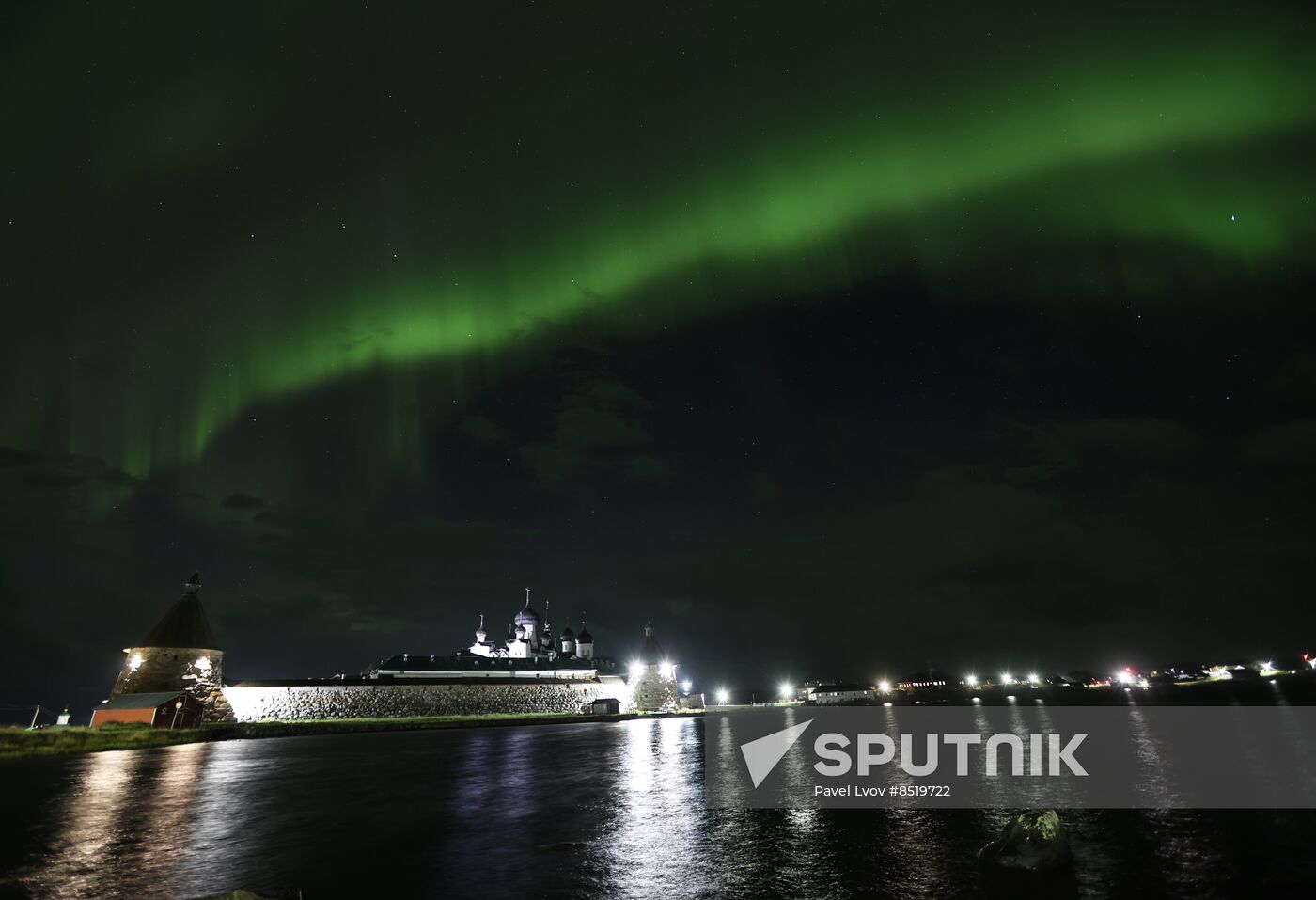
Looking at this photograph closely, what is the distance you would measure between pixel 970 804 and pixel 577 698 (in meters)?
113

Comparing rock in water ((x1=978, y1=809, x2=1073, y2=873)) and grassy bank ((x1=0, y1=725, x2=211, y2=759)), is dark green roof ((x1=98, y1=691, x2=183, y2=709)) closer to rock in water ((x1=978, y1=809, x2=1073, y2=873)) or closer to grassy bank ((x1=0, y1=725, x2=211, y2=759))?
grassy bank ((x1=0, y1=725, x2=211, y2=759))

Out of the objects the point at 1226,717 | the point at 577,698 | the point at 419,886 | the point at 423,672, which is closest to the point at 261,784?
the point at 419,886

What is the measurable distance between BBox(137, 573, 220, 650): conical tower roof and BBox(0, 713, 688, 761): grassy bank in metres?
10.6

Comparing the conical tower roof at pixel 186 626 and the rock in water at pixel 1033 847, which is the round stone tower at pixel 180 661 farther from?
the rock in water at pixel 1033 847

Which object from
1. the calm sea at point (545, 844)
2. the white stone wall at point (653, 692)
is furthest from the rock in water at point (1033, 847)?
the white stone wall at point (653, 692)

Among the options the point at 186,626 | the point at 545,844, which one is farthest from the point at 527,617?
the point at 545,844

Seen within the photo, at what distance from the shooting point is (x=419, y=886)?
19766 mm

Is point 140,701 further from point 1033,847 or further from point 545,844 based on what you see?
point 1033,847

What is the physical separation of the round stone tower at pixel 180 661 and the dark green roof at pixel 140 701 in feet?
4.72

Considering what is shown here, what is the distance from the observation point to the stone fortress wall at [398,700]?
293ft

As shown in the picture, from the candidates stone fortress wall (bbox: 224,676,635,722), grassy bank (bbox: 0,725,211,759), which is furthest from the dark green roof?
stone fortress wall (bbox: 224,676,635,722)

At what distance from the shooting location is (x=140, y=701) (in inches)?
3061

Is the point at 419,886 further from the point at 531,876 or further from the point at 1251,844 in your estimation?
the point at 1251,844

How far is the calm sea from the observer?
19.7 m
